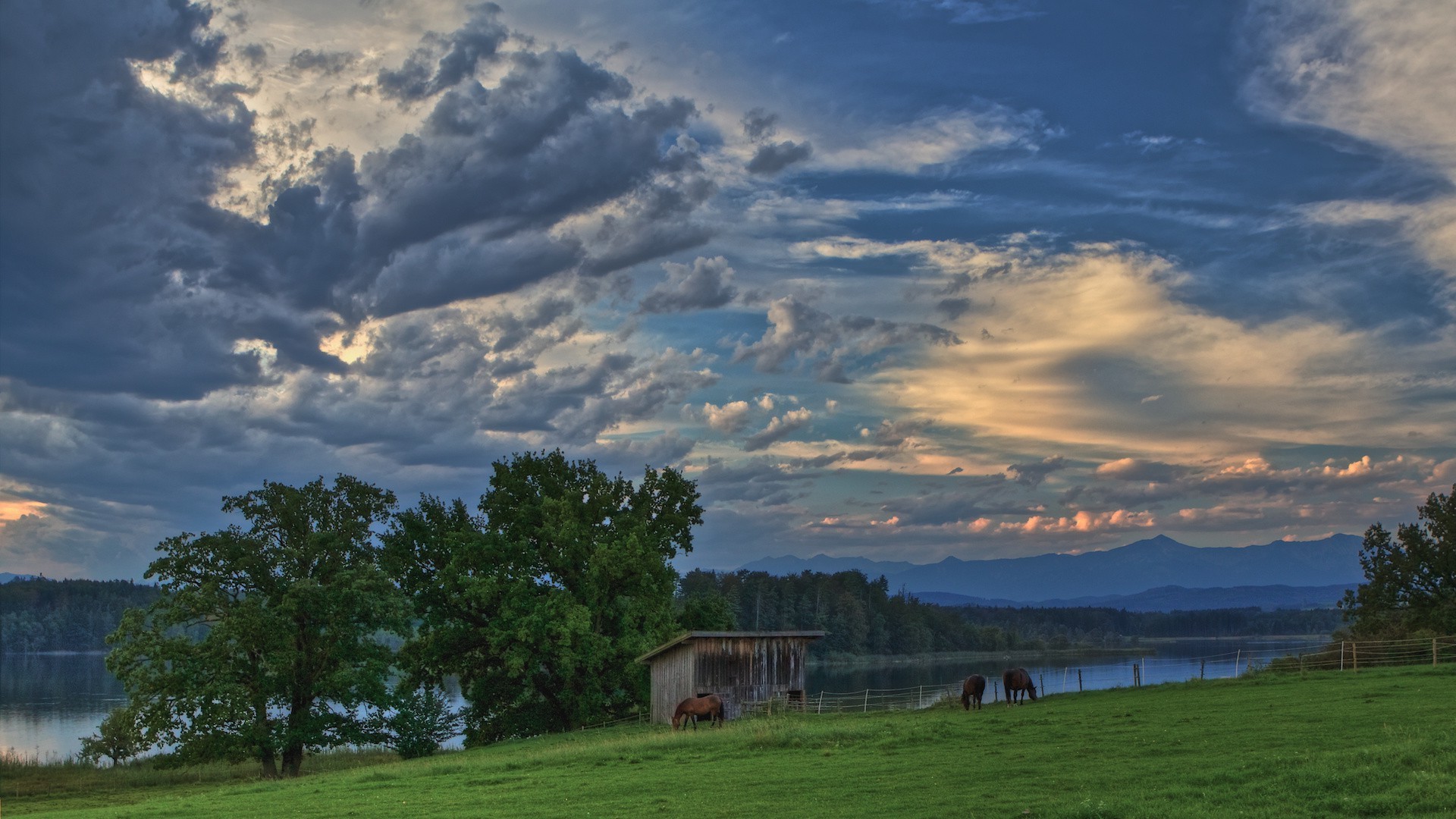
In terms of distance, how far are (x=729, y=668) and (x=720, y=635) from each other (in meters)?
1.72

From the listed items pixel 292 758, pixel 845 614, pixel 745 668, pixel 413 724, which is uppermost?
pixel 745 668

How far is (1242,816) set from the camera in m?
13.4

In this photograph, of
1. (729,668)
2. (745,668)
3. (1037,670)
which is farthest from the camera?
(1037,670)

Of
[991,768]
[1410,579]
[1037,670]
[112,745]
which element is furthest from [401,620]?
[1037,670]

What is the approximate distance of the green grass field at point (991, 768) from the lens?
14938mm

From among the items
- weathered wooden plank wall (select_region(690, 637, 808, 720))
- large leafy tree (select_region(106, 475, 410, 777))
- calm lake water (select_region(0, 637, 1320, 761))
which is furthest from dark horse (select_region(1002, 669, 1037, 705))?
large leafy tree (select_region(106, 475, 410, 777))

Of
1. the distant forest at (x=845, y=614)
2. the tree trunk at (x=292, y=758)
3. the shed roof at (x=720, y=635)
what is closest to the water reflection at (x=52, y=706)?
the tree trunk at (x=292, y=758)

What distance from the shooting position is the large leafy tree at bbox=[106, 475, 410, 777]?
132 ft

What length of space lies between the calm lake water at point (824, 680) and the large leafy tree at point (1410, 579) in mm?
5438

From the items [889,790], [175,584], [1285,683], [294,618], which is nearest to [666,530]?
[294,618]

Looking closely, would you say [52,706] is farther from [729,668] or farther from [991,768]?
[991,768]

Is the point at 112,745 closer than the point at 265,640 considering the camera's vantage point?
No

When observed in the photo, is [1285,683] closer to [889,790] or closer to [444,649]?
[889,790]

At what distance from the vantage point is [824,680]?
A: 10688cm
